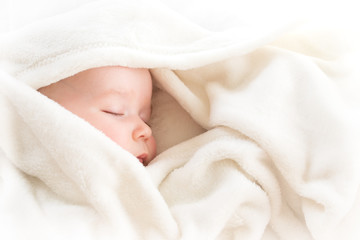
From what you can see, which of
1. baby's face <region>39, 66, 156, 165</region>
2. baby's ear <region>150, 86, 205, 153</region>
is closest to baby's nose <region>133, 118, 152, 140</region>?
baby's face <region>39, 66, 156, 165</region>

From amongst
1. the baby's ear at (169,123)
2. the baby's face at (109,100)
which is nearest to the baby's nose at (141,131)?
the baby's face at (109,100)

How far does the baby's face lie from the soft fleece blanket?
32 millimetres

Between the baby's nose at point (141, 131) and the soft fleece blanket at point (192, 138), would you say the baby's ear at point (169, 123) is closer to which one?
the soft fleece blanket at point (192, 138)

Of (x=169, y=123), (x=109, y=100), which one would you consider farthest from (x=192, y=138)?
(x=109, y=100)

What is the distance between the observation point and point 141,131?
111 cm

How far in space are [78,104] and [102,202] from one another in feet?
0.75

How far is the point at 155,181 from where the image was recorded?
1.10m

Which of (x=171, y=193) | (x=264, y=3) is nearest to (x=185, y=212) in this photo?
(x=171, y=193)

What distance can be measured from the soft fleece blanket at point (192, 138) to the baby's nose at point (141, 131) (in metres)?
0.07

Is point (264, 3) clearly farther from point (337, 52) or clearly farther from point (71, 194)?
point (71, 194)

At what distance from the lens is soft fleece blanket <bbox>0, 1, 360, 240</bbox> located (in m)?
1.00

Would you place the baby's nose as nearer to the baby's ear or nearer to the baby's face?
the baby's face

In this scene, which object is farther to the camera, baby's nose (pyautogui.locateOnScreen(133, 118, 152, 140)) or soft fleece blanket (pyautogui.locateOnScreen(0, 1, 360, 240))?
baby's nose (pyautogui.locateOnScreen(133, 118, 152, 140))

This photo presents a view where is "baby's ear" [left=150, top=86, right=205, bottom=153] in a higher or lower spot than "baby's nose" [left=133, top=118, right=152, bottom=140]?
lower
